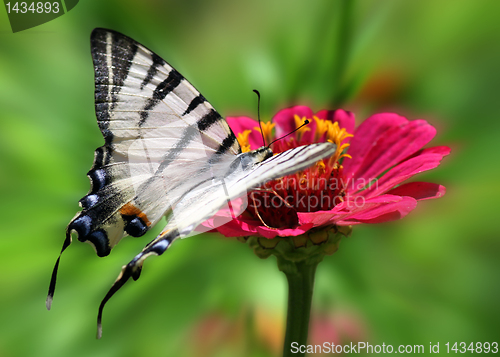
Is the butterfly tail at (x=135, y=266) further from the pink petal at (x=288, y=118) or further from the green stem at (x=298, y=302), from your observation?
the pink petal at (x=288, y=118)

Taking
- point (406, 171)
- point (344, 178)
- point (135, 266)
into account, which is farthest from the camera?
point (344, 178)

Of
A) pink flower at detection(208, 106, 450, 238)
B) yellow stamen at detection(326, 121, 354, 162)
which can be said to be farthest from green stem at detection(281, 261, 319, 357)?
yellow stamen at detection(326, 121, 354, 162)

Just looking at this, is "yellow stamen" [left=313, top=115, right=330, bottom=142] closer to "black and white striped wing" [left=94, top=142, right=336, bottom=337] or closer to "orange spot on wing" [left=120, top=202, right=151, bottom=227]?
"black and white striped wing" [left=94, top=142, right=336, bottom=337]

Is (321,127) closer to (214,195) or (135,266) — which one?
(214,195)

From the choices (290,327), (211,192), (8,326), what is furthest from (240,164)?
(8,326)

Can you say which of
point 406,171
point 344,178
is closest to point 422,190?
point 406,171

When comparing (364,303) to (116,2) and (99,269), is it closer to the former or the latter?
(99,269)
